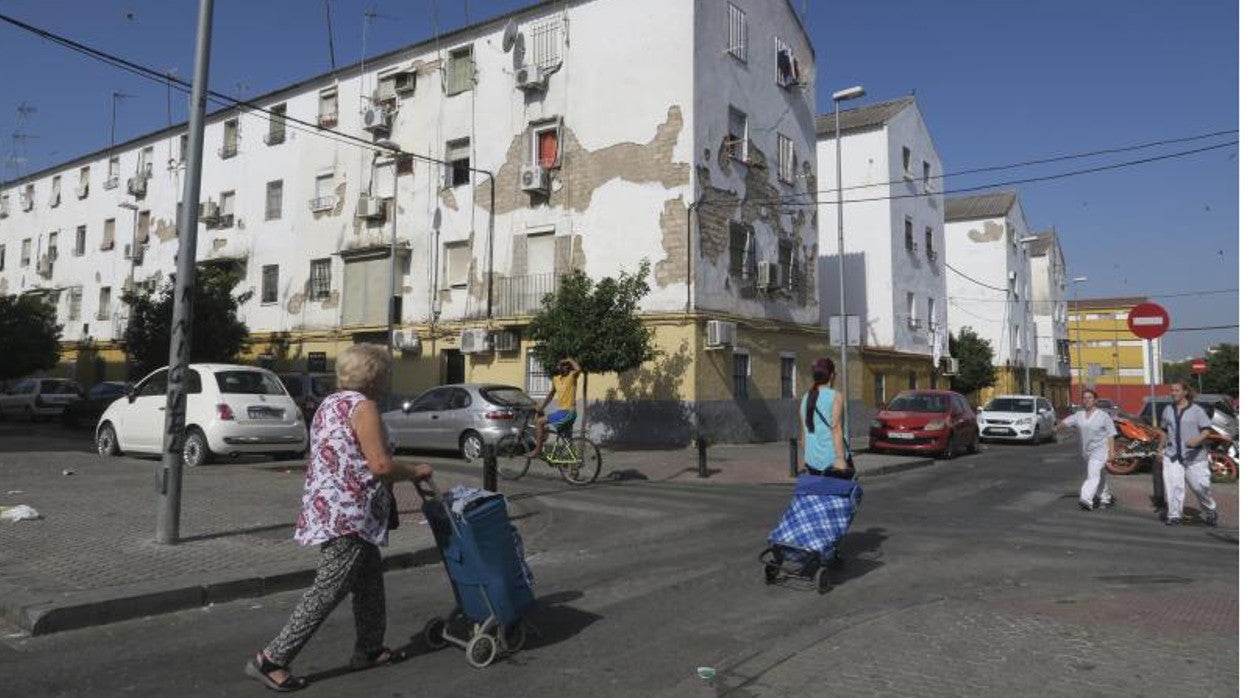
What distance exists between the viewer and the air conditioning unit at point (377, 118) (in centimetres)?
2711

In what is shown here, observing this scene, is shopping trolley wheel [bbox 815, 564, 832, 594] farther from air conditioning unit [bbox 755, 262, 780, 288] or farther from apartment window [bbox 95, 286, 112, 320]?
apartment window [bbox 95, 286, 112, 320]

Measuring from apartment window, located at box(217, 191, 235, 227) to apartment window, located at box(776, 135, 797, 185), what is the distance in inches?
814

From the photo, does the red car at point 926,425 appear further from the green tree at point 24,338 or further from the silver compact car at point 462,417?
the green tree at point 24,338

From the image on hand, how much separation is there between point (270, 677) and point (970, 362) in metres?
37.5

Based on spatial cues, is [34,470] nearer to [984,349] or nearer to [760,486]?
[760,486]

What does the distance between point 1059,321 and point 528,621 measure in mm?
62712

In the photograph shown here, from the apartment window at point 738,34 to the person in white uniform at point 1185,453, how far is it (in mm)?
15779

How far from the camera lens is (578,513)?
10.5 metres

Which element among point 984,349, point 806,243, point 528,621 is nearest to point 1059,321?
point 984,349

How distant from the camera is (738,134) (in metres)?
23.5

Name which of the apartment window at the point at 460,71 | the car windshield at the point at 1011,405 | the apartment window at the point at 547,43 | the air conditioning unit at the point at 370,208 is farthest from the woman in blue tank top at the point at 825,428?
the car windshield at the point at 1011,405

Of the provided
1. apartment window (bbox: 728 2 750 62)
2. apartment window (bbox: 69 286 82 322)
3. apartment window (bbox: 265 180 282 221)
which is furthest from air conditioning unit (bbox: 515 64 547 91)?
apartment window (bbox: 69 286 82 322)

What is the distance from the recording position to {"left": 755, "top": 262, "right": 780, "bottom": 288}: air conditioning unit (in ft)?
76.5

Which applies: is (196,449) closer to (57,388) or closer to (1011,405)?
(57,388)
